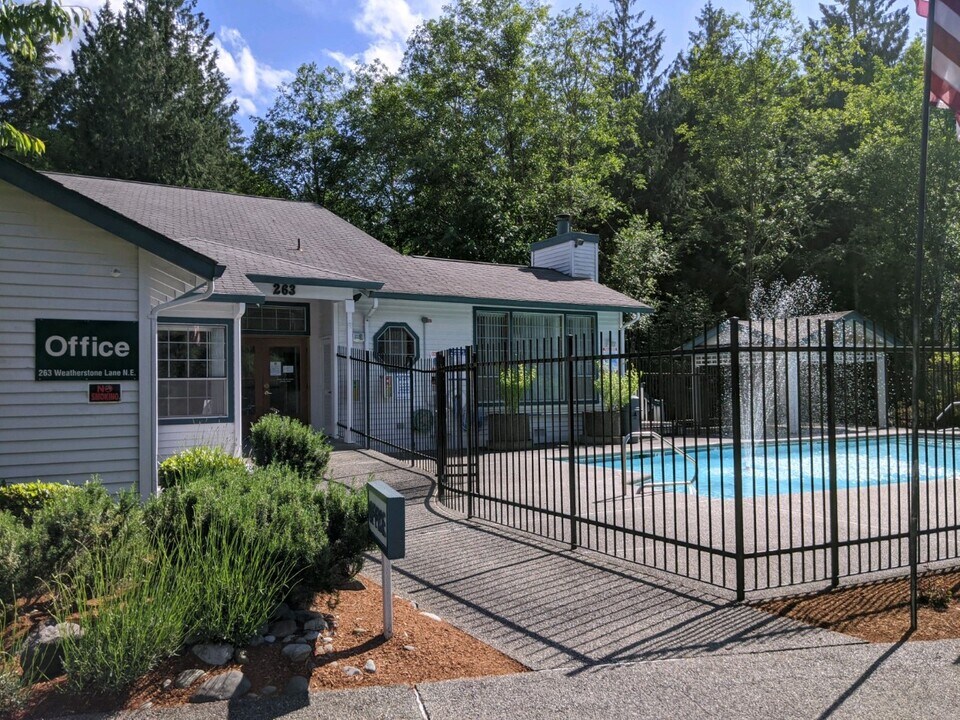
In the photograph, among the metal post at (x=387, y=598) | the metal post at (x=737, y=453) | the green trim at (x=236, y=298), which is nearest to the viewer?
the metal post at (x=387, y=598)

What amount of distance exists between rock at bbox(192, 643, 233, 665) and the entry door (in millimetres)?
11417

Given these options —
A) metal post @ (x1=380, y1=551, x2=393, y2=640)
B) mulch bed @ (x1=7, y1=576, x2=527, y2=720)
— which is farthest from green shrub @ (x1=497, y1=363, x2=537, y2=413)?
metal post @ (x1=380, y1=551, x2=393, y2=640)

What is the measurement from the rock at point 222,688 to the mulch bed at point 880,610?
364 centimetres

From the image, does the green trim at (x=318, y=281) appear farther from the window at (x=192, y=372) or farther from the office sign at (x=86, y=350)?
the office sign at (x=86, y=350)

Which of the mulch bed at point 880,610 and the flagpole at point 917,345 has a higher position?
the flagpole at point 917,345

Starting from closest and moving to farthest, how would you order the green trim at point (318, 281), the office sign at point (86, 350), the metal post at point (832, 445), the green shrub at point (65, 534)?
the green shrub at point (65, 534), the metal post at point (832, 445), the office sign at point (86, 350), the green trim at point (318, 281)

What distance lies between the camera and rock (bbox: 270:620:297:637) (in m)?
4.59

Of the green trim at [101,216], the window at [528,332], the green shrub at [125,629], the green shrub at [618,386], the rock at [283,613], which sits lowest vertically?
the rock at [283,613]

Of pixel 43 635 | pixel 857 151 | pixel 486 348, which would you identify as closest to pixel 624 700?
pixel 43 635

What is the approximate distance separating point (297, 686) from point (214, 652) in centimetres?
56

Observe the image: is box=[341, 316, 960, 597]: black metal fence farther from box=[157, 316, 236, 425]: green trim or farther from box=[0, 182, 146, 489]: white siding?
box=[0, 182, 146, 489]: white siding

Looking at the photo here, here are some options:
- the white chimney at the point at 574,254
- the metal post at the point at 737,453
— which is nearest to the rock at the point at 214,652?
the metal post at the point at 737,453

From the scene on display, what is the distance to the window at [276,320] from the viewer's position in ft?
49.4

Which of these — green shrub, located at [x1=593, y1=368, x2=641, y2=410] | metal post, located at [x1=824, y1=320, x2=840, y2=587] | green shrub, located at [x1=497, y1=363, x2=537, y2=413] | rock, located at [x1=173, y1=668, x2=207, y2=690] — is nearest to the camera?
rock, located at [x1=173, y1=668, x2=207, y2=690]
